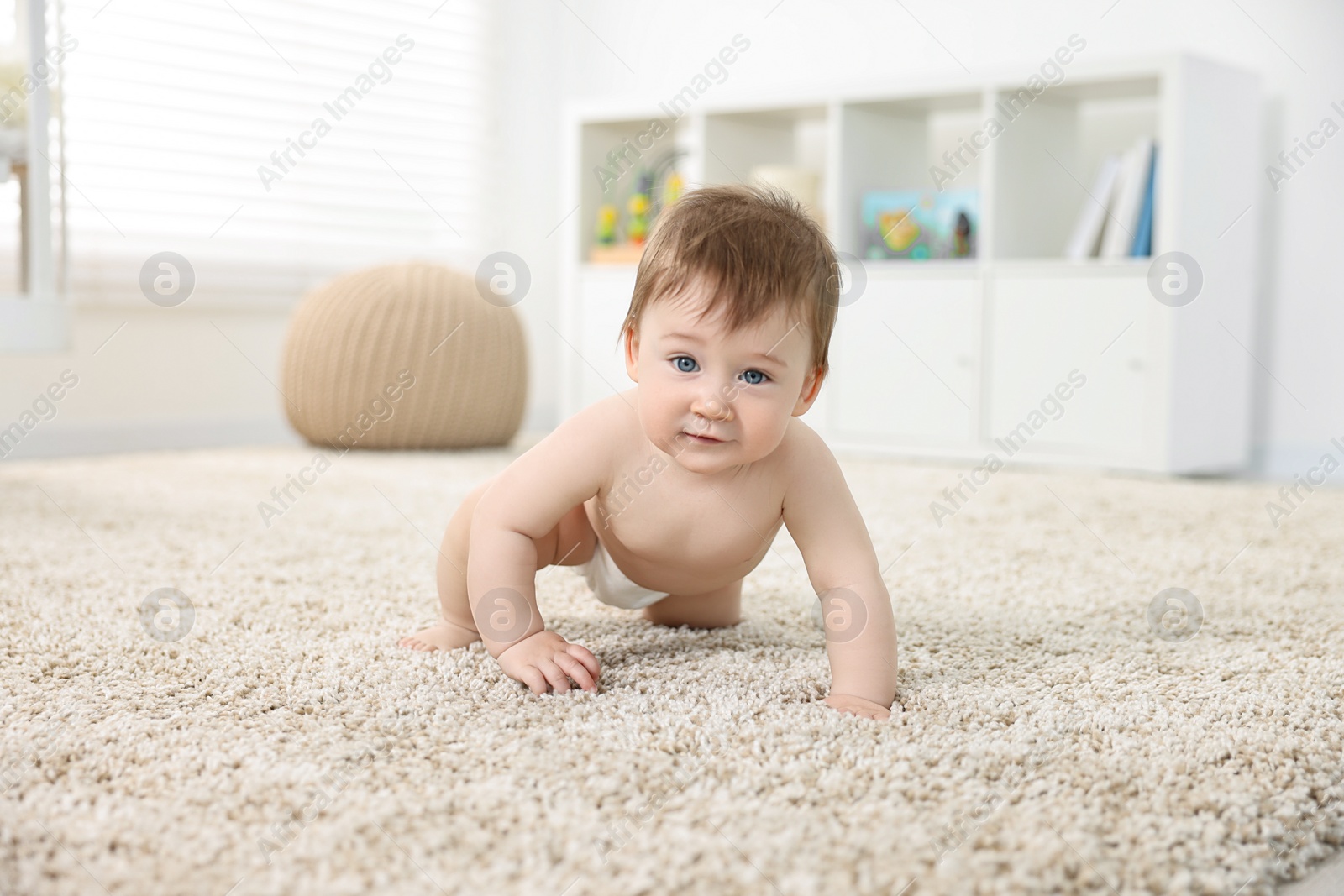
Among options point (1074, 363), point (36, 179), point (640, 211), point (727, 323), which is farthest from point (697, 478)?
point (640, 211)

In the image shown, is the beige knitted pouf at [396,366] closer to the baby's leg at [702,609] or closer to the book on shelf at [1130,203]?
the book on shelf at [1130,203]

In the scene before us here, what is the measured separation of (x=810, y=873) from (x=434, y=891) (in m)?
0.15

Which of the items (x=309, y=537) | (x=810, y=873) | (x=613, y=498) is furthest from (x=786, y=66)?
(x=810, y=873)

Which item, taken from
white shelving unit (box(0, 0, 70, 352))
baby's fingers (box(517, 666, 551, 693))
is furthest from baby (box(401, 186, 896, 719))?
white shelving unit (box(0, 0, 70, 352))

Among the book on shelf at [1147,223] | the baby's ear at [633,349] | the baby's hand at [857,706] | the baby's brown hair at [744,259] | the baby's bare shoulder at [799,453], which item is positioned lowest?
the baby's hand at [857,706]

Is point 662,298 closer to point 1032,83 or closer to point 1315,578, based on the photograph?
point 1315,578

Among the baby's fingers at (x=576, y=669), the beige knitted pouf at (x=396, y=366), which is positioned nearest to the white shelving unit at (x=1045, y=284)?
the beige knitted pouf at (x=396, y=366)

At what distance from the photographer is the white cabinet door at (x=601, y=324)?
9.23 ft

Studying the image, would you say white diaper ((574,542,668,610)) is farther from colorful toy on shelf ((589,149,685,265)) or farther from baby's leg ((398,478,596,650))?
colorful toy on shelf ((589,149,685,265))

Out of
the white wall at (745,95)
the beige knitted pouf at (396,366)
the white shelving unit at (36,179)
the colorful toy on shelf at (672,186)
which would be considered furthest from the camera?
the colorful toy on shelf at (672,186)

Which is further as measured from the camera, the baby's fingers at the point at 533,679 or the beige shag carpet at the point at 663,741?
the baby's fingers at the point at 533,679

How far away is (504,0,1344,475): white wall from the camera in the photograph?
2.28 m

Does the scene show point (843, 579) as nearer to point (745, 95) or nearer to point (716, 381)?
point (716, 381)

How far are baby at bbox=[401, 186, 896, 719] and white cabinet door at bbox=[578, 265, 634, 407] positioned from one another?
196 cm
